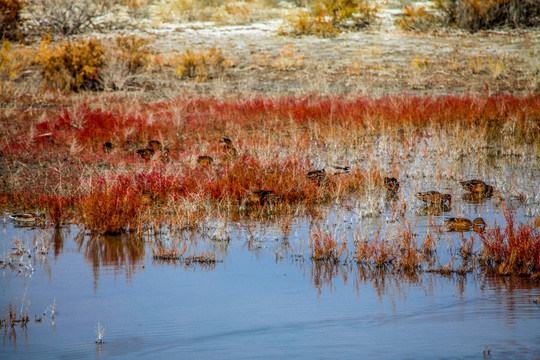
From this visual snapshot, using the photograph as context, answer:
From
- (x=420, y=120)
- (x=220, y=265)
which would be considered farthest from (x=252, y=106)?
(x=220, y=265)

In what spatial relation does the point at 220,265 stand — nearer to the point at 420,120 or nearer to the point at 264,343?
the point at 264,343

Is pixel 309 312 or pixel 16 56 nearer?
pixel 309 312

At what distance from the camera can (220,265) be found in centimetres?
641

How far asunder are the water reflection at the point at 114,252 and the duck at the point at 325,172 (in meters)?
2.78

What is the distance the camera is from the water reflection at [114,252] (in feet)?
21.0

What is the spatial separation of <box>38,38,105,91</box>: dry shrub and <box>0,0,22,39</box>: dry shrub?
6.64 m

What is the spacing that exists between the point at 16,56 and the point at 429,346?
60.1 feet

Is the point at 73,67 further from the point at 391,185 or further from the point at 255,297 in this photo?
the point at 255,297

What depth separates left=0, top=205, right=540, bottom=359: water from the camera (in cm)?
449

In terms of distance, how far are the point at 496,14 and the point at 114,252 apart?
2023cm

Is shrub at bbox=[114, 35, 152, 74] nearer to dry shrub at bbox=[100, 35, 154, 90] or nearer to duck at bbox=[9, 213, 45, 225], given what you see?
dry shrub at bbox=[100, 35, 154, 90]

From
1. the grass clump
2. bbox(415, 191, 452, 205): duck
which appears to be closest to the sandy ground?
bbox(415, 191, 452, 205): duck

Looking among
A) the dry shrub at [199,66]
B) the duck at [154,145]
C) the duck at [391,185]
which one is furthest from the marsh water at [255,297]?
the dry shrub at [199,66]

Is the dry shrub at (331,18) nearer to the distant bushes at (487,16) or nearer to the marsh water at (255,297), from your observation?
the distant bushes at (487,16)
